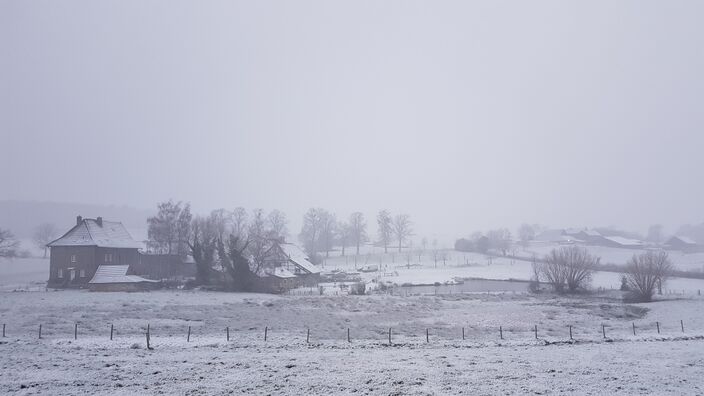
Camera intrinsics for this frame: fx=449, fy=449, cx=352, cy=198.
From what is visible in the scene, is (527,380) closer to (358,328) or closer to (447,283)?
(358,328)

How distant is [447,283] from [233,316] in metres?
44.9

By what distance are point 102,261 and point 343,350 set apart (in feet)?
178

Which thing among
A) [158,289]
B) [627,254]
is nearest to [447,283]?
[158,289]

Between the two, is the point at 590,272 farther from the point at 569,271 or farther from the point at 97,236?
the point at 97,236

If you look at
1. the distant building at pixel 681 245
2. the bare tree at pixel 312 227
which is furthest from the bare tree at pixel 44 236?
the distant building at pixel 681 245

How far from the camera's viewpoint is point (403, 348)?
85.0 ft

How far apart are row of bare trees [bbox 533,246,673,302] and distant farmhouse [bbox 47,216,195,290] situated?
5672cm

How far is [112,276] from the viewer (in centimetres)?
5950

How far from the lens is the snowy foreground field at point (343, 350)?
1784 centimetres

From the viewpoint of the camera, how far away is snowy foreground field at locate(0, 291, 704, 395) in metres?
17.8

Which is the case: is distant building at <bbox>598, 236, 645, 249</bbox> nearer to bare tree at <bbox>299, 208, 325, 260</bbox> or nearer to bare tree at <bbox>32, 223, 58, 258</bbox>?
bare tree at <bbox>299, 208, 325, 260</bbox>

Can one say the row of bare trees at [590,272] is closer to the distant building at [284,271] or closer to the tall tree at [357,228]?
the distant building at [284,271]

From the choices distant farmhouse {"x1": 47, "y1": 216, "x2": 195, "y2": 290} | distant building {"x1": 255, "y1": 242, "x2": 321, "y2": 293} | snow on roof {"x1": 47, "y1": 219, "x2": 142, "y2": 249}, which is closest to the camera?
distant farmhouse {"x1": 47, "y1": 216, "x2": 195, "y2": 290}

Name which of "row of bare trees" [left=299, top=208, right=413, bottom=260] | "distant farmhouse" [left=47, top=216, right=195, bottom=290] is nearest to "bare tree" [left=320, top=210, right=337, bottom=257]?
"row of bare trees" [left=299, top=208, right=413, bottom=260]
